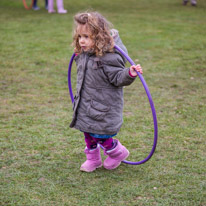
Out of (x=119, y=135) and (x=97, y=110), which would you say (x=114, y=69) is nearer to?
(x=97, y=110)

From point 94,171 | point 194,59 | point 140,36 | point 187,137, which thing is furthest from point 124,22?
point 94,171

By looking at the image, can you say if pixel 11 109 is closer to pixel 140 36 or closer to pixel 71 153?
pixel 71 153

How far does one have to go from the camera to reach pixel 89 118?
2.99 meters

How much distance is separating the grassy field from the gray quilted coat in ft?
1.63

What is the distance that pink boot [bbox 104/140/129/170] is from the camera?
321cm

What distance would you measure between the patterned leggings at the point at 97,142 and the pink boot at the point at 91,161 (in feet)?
0.18

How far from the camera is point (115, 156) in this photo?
10.6 feet

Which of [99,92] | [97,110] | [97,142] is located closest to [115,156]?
[97,142]

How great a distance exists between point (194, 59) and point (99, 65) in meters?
4.21

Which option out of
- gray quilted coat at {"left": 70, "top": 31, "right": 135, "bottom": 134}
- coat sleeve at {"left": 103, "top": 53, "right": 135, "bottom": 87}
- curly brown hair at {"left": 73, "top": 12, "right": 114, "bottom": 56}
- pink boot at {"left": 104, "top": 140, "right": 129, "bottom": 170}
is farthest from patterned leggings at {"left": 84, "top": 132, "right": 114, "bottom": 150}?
curly brown hair at {"left": 73, "top": 12, "right": 114, "bottom": 56}

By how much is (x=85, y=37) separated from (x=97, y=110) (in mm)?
593

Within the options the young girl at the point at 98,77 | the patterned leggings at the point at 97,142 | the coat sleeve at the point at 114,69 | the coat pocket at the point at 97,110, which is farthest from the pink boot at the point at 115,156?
the coat sleeve at the point at 114,69

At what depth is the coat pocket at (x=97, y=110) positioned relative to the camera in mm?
2941

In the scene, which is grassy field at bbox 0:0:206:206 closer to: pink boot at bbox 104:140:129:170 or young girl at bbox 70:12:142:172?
pink boot at bbox 104:140:129:170
